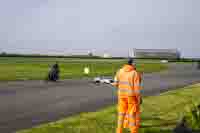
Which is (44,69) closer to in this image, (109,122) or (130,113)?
(109,122)

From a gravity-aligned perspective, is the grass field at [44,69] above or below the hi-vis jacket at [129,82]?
below

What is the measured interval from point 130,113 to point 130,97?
1.23 ft

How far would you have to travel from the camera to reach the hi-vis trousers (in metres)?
7.18

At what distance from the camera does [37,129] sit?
27.8 ft

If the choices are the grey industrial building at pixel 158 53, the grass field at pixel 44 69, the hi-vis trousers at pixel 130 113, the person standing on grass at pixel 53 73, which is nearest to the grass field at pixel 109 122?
the hi-vis trousers at pixel 130 113

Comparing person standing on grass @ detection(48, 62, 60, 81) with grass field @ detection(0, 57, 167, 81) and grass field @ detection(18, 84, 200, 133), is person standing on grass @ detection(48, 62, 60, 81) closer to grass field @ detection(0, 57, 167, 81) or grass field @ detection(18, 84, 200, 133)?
grass field @ detection(0, 57, 167, 81)

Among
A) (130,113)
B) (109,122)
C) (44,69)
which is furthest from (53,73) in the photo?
(44,69)

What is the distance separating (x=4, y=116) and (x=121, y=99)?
16.3ft

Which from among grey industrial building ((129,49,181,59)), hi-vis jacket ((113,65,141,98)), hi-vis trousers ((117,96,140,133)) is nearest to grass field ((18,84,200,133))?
hi-vis trousers ((117,96,140,133))

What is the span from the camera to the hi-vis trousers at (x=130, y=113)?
7.18 m

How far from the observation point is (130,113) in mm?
7227

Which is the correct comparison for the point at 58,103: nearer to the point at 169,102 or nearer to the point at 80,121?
the point at 80,121

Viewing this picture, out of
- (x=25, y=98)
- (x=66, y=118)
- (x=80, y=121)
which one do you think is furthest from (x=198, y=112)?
(x=25, y=98)

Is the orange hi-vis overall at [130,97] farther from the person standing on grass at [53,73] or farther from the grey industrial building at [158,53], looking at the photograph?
the grey industrial building at [158,53]
